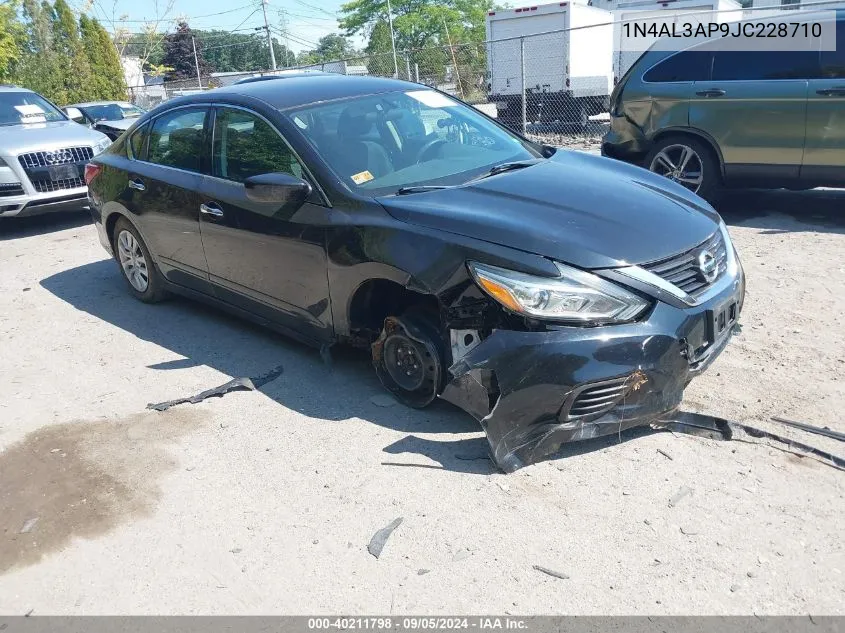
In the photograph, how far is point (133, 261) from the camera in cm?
624

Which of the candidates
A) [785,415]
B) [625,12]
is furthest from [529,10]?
[785,415]

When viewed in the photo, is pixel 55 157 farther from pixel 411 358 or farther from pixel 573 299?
pixel 573 299

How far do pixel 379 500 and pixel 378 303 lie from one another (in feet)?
3.92

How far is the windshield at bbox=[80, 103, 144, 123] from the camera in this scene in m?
16.5

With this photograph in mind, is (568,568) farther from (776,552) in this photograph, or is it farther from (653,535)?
(776,552)

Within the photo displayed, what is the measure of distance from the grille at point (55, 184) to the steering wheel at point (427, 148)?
22.5 ft

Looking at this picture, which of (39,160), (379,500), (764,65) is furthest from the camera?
(39,160)

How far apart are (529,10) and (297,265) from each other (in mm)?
15372

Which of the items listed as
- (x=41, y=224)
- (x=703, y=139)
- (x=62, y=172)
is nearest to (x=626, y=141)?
(x=703, y=139)

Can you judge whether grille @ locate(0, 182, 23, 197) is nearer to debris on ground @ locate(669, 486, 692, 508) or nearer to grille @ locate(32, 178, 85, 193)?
grille @ locate(32, 178, 85, 193)

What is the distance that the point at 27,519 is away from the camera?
3477 millimetres

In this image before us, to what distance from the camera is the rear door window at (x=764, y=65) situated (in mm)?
7105

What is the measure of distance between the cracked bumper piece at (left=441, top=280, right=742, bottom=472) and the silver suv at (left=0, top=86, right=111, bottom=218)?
7745 mm
